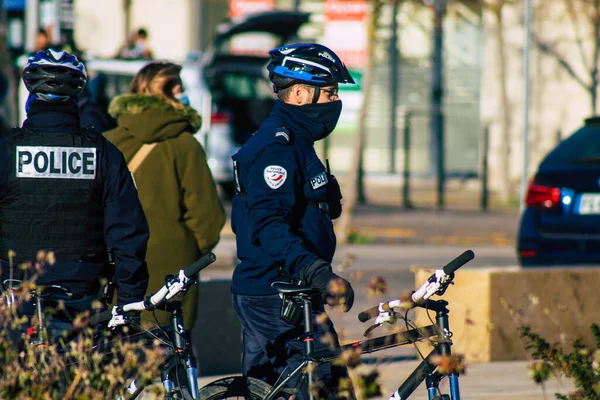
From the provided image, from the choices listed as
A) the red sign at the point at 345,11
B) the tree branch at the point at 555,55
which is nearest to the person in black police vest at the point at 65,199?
the red sign at the point at 345,11

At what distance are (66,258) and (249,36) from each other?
17.5 meters

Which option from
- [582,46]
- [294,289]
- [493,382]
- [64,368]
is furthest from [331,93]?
[582,46]

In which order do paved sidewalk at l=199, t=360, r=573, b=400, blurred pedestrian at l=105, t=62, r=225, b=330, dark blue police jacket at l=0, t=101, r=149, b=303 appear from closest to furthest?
dark blue police jacket at l=0, t=101, r=149, b=303 → blurred pedestrian at l=105, t=62, r=225, b=330 → paved sidewalk at l=199, t=360, r=573, b=400

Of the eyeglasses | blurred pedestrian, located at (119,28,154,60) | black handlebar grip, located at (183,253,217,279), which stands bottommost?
black handlebar grip, located at (183,253,217,279)

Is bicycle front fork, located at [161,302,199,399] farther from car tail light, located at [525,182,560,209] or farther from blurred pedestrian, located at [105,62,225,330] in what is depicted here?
car tail light, located at [525,182,560,209]

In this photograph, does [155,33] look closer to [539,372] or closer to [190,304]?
[190,304]

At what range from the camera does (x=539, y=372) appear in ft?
13.3

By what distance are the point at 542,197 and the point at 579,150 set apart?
0.48 m

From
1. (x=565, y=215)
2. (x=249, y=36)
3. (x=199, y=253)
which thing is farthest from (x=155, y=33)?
(x=199, y=253)

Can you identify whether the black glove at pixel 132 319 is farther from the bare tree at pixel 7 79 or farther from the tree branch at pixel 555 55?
the tree branch at pixel 555 55

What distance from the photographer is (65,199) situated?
437cm

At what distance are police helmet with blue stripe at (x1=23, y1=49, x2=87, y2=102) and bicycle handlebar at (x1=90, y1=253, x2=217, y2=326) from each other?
0.85 m

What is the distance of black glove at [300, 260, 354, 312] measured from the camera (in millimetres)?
3785

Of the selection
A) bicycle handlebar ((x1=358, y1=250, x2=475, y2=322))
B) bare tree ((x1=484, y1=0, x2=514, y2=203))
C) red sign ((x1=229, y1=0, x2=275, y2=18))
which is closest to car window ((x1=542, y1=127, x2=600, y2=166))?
bicycle handlebar ((x1=358, y1=250, x2=475, y2=322))
